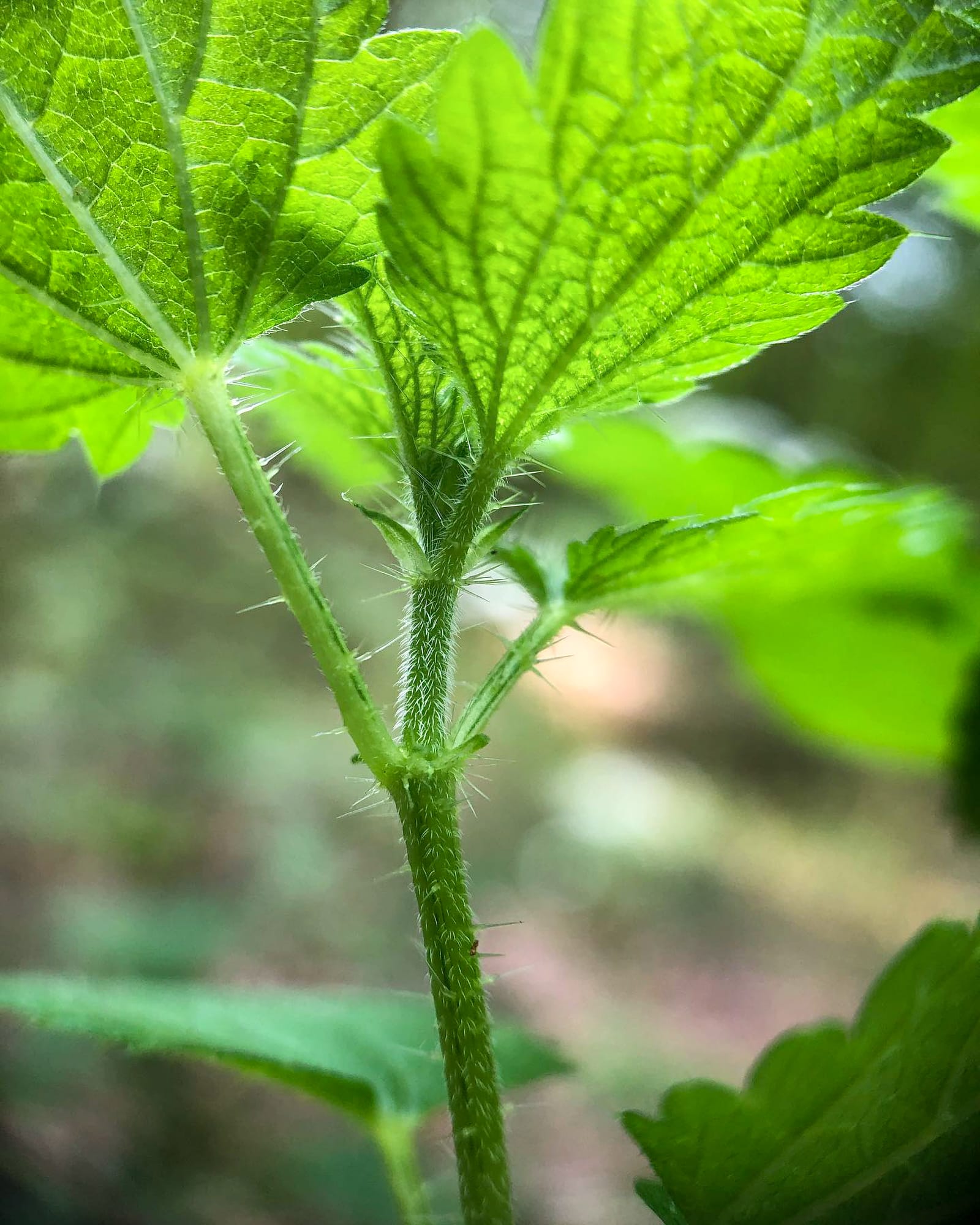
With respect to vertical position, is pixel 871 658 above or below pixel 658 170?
below

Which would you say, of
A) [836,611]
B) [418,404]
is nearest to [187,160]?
[418,404]

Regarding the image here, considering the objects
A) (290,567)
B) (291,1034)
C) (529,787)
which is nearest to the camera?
(290,567)

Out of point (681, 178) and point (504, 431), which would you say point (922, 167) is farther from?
point (504, 431)

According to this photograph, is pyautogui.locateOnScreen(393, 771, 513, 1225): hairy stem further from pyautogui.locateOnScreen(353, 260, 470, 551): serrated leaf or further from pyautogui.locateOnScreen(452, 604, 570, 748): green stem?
pyautogui.locateOnScreen(353, 260, 470, 551): serrated leaf

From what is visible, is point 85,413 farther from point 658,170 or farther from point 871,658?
point 871,658

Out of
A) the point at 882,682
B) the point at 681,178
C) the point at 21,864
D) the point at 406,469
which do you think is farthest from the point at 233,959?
the point at 681,178

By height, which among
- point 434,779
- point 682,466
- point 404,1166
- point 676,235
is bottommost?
point 404,1166

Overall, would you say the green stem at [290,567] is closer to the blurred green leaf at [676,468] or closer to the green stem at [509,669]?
the green stem at [509,669]

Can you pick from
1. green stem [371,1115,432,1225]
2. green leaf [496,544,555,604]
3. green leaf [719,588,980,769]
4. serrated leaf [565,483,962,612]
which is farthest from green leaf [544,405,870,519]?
green stem [371,1115,432,1225]
